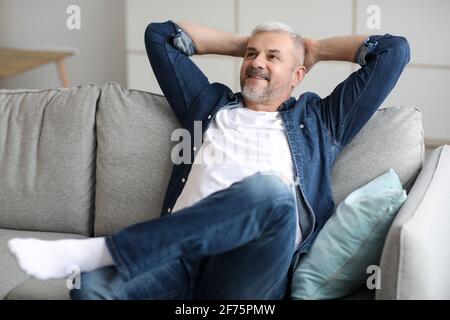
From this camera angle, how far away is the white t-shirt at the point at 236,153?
1990 mm

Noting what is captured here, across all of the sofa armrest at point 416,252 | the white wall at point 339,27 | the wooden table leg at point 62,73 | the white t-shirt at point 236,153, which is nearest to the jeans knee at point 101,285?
the white t-shirt at point 236,153

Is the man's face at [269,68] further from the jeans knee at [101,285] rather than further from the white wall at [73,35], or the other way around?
the white wall at [73,35]

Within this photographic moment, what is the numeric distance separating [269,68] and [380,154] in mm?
437

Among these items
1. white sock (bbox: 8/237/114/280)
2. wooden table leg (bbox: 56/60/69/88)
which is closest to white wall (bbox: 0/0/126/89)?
wooden table leg (bbox: 56/60/69/88)

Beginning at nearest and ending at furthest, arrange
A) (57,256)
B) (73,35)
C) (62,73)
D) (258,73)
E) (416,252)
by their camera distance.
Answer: (416,252), (57,256), (258,73), (62,73), (73,35)

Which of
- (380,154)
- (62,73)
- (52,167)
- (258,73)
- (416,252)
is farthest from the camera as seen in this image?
(62,73)

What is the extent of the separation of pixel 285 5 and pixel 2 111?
1894 millimetres

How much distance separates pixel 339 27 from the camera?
3762 mm

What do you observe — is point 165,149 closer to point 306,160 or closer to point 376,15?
point 306,160

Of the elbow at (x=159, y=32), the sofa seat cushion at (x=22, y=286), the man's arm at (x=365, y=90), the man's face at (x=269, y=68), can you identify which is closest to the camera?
the sofa seat cushion at (x=22, y=286)

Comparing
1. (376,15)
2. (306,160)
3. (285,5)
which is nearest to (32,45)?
(285,5)

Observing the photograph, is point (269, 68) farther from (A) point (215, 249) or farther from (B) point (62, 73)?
(B) point (62, 73)

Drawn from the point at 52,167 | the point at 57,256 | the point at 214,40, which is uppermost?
the point at 214,40

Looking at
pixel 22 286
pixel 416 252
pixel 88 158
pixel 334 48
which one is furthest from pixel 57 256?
pixel 334 48
